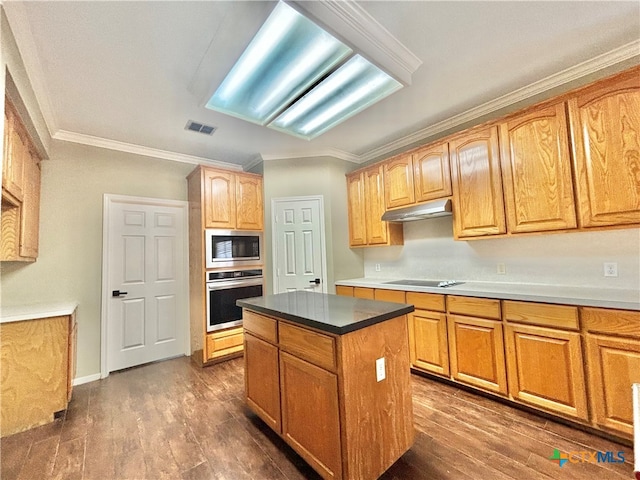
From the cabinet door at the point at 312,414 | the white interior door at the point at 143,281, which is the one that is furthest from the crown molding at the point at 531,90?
the white interior door at the point at 143,281

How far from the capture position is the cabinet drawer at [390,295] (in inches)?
118

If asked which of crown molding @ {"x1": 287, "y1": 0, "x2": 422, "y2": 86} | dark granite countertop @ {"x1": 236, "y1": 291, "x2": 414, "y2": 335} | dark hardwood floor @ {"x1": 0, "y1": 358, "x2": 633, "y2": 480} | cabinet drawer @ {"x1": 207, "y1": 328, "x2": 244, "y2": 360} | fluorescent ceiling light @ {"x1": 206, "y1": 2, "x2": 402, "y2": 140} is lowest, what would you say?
dark hardwood floor @ {"x1": 0, "y1": 358, "x2": 633, "y2": 480}

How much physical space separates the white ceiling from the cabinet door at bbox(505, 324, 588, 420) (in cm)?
210

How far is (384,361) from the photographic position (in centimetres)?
161

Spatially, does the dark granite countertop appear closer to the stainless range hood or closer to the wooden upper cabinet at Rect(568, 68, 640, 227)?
the stainless range hood

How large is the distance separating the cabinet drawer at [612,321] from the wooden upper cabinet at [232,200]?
340 centimetres

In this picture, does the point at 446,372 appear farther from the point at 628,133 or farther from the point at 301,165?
the point at 301,165

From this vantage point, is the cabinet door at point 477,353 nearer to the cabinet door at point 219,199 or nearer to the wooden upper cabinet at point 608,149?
the wooden upper cabinet at point 608,149

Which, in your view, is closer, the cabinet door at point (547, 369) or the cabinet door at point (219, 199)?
the cabinet door at point (547, 369)

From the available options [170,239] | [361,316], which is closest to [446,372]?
[361,316]

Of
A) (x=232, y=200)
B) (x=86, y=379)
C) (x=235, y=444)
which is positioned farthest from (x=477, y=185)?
(x=86, y=379)

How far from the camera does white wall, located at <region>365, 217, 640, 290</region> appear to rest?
7.13 feet

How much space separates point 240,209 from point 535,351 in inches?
133

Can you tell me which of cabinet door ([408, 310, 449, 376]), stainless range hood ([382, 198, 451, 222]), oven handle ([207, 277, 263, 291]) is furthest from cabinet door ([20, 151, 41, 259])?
cabinet door ([408, 310, 449, 376])
